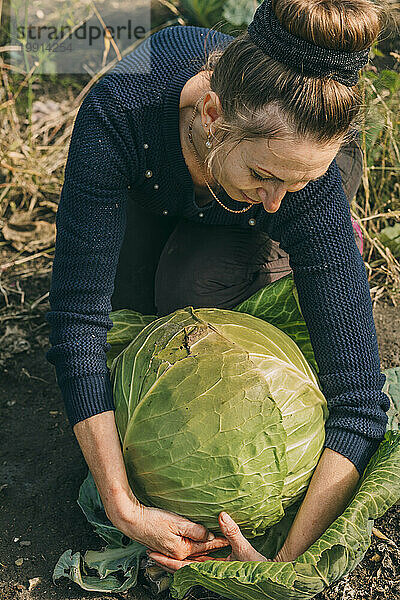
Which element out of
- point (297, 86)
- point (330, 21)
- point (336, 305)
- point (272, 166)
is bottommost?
point (336, 305)

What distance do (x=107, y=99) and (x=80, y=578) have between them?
65.0 inches

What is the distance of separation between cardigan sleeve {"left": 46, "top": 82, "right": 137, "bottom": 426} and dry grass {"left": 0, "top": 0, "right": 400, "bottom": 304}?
5.05 feet

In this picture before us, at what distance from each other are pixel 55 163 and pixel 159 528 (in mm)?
2940

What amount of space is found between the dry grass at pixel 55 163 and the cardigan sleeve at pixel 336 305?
4.09 ft

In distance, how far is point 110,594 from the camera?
96.7 inches

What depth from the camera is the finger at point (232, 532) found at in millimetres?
2260

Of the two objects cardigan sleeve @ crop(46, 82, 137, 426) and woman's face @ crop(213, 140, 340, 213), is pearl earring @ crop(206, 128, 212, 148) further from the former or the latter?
cardigan sleeve @ crop(46, 82, 137, 426)

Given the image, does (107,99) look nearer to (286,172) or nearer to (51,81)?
(286,172)

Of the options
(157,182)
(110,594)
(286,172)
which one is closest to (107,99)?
(157,182)

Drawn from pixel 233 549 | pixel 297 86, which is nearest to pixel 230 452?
pixel 233 549

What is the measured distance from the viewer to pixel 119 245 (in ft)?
8.33

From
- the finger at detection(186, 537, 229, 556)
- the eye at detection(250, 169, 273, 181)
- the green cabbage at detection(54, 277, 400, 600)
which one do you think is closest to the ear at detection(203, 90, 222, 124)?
the eye at detection(250, 169, 273, 181)

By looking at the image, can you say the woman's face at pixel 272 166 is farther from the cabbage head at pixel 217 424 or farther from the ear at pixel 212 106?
the cabbage head at pixel 217 424

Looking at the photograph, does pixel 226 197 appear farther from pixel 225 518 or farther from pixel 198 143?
pixel 225 518
